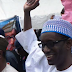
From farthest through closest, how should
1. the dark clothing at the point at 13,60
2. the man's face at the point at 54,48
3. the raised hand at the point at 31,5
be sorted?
the dark clothing at the point at 13,60
the raised hand at the point at 31,5
the man's face at the point at 54,48

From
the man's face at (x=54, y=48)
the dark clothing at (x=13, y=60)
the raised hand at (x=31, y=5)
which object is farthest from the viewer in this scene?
the dark clothing at (x=13, y=60)

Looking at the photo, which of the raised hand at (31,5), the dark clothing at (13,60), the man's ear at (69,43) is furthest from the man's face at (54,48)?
the dark clothing at (13,60)

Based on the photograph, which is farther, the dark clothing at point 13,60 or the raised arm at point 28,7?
the dark clothing at point 13,60

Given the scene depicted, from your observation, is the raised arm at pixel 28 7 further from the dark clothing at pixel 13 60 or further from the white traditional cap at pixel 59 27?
the dark clothing at pixel 13 60

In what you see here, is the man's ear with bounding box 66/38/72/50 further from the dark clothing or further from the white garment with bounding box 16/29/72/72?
the dark clothing

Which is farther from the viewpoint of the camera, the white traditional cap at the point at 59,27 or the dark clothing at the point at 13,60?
the dark clothing at the point at 13,60

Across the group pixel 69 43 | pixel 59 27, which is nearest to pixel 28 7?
pixel 59 27

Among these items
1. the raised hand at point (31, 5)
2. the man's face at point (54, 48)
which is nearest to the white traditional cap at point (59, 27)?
the man's face at point (54, 48)

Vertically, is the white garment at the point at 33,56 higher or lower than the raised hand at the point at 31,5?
lower

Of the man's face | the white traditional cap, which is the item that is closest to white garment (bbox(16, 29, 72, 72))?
the man's face

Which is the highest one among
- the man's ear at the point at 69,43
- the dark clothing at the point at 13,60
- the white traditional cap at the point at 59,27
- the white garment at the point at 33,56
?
the white traditional cap at the point at 59,27

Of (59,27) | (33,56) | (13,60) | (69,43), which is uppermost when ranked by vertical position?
(59,27)

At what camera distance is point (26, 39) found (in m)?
Result: 1.68

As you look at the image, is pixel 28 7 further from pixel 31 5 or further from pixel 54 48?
pixel 54 48
